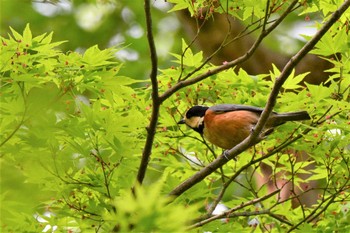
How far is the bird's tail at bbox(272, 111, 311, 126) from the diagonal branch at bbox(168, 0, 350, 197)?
0.30 metres

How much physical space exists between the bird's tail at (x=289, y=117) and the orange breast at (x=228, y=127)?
0.39 meters

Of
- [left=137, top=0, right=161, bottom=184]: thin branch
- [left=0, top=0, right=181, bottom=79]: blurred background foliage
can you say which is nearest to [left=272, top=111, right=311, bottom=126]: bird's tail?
[left=137, top=0, right=161, bottom=184]: thin branch

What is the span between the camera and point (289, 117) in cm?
355

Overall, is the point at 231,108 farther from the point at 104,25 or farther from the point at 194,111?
the point at 104,25

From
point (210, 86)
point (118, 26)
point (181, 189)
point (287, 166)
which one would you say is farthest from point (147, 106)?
point (118, 26)

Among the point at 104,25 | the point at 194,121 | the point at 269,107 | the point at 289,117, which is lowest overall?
the point at 269,107

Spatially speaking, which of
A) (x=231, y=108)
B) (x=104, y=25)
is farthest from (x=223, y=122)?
(x=104, y=25)

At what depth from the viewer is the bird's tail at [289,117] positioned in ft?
11.4

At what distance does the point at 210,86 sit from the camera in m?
3.66

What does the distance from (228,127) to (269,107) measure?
1.03 m

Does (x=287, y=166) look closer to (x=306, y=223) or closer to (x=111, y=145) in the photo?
(x=306, y=223)

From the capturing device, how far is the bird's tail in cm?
349

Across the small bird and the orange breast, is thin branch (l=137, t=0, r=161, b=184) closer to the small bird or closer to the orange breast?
the small bird

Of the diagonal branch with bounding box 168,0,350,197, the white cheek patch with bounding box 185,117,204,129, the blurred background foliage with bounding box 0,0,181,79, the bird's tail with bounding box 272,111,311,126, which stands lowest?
the diagonal branch with bounding box 168,0,350,197
